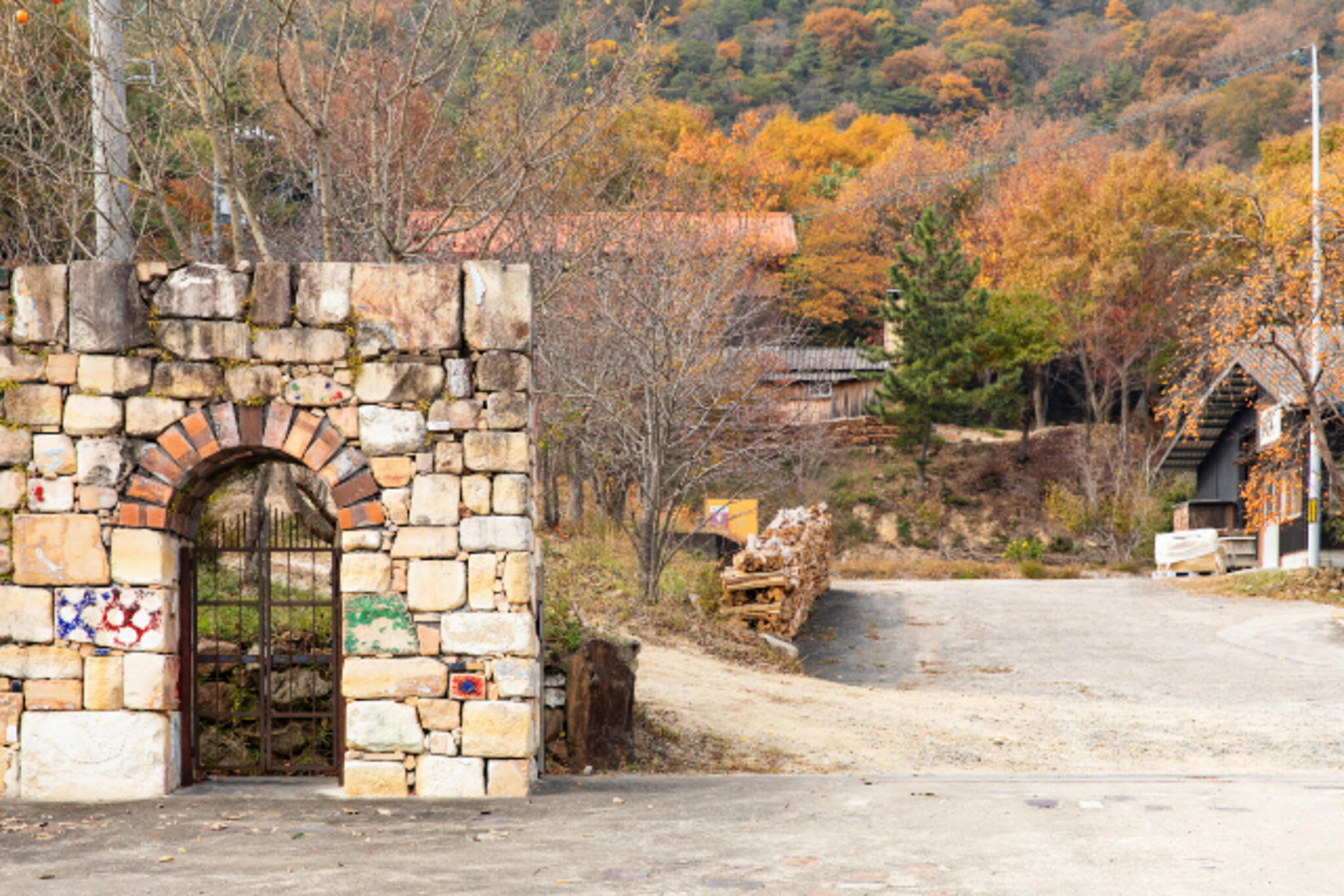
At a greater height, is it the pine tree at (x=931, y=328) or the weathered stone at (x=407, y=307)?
the pine tree at (x=931, y=328)

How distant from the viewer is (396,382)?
26.5 ft

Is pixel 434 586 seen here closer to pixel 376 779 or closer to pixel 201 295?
pixel 376 779

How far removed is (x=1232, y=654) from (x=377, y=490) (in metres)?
12.5

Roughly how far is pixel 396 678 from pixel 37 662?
7.21 ft

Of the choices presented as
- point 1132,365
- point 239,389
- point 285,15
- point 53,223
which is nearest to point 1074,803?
point 239,389

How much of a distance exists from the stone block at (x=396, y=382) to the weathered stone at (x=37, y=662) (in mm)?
2412

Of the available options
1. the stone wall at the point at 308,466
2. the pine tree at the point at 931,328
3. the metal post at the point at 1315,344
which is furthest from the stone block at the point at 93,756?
the pine tree at the point at 931,328

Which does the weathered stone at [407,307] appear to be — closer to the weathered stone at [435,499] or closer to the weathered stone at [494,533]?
the weathered stone at [435,499]

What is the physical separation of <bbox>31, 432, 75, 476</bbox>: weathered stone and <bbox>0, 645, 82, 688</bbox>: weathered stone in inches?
42.9

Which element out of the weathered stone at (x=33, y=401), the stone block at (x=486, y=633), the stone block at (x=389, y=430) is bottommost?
the stone block at (x=486, y=633)

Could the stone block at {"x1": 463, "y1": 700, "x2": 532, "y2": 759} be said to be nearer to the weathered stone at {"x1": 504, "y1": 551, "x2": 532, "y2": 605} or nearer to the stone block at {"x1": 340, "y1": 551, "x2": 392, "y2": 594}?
the weathered stone at {"x1": 504, "y1": 551, "x2": 532, "y2": 605}

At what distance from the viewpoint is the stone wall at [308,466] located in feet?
26.2

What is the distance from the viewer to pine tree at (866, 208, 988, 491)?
33.8m

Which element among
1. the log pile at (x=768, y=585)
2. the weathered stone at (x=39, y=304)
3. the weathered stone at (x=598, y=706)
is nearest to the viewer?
the weathered stone at (x=39, y=304)
